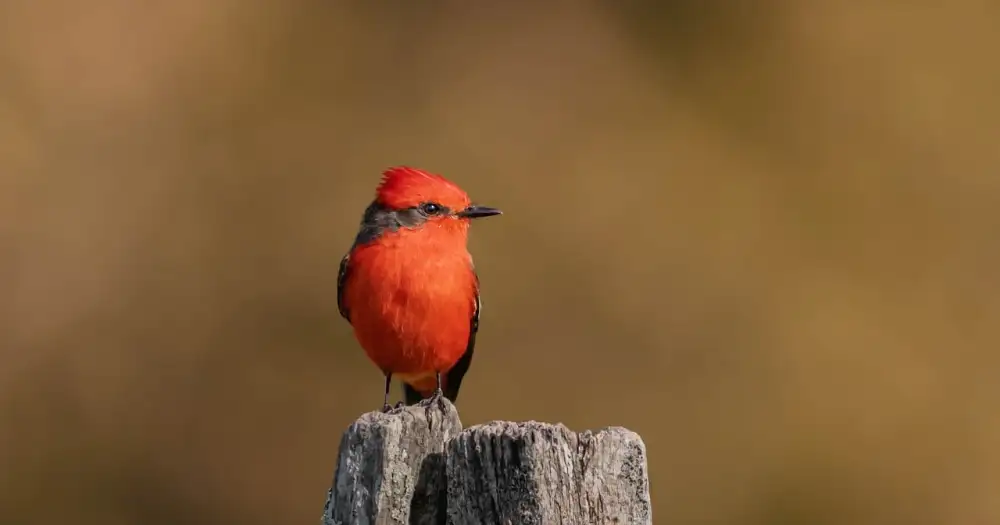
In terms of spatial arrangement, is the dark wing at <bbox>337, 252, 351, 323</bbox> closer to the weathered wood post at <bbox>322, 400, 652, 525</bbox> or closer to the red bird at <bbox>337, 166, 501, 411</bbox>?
the red bird at <bbox>337, 166, 501, 411</bbox>

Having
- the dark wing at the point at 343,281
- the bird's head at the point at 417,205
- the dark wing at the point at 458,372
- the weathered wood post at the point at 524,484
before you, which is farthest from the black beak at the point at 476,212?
the weathered wood post at the point at 524,484

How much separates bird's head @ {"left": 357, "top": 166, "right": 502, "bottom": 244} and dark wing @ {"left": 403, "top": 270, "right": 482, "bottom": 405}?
287mm

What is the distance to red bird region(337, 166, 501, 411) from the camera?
5.21 m

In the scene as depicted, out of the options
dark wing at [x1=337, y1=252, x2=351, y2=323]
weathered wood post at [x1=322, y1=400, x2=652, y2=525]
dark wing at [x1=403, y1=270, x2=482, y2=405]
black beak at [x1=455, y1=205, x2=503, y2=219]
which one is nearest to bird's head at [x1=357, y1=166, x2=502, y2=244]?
black beak at [x1=455, y1=205, x2=503, y2=219]

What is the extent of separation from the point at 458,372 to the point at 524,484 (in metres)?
3.16

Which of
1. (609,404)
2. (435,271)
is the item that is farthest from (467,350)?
(609,404)

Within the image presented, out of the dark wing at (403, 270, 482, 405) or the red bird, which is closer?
the red bird

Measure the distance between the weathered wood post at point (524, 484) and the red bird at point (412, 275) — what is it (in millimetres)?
2029

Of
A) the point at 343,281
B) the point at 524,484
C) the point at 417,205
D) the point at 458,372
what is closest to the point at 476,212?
the point at 417,205

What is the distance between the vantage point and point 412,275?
5.21 m

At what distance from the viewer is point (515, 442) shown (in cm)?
291

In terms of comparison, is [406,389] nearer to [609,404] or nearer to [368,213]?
[368,213]

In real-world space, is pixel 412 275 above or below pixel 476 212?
below

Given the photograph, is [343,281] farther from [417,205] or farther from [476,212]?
[476,212]
